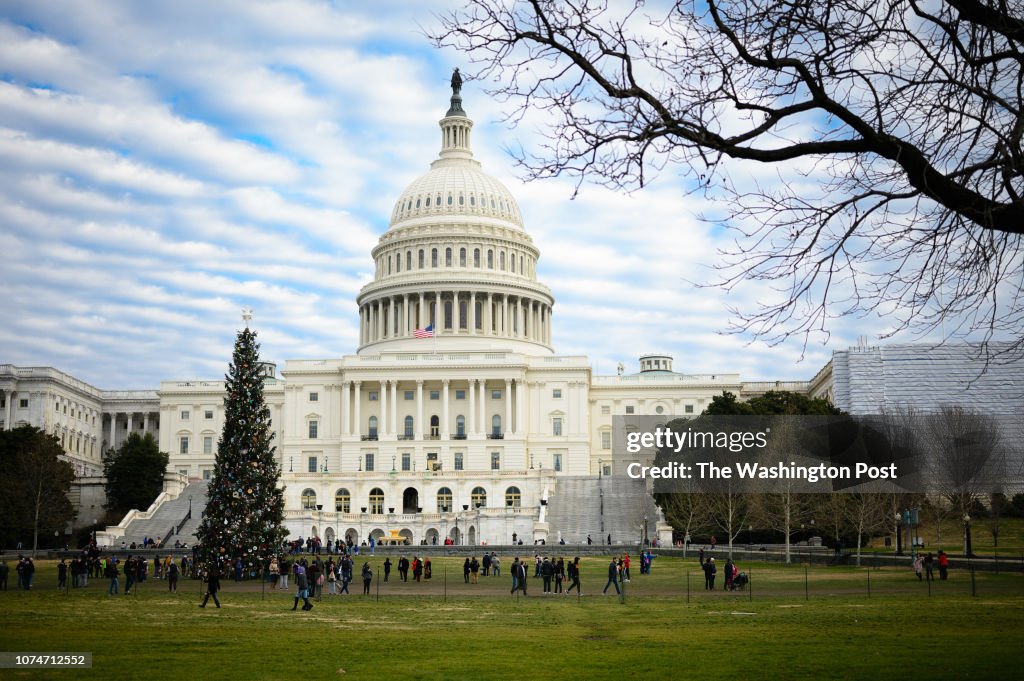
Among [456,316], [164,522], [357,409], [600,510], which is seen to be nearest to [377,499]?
[357,409]

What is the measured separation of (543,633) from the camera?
3108cm

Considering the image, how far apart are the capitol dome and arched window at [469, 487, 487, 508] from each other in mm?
27760

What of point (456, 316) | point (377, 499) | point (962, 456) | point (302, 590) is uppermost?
point (456, 316)

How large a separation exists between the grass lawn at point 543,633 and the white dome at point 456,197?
104m

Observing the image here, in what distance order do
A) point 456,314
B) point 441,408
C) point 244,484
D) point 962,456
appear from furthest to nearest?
1. point 456,314
2. point 441,408
3. point 962,456
4. point 244,484

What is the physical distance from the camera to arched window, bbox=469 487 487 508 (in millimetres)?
113619

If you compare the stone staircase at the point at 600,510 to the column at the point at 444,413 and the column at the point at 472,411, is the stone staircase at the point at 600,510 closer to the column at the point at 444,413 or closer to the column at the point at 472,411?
the column at the point at 472,411

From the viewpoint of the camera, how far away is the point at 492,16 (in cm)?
1441

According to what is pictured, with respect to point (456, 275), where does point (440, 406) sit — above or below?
below

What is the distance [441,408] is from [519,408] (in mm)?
8499

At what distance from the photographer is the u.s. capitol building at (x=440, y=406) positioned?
103 metres

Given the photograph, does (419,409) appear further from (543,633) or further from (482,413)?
(543,633)

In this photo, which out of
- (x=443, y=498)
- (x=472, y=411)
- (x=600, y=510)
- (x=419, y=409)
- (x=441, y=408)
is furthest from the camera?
(x=441, y=408)

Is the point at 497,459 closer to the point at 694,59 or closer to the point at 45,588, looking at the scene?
the point at 45,588
